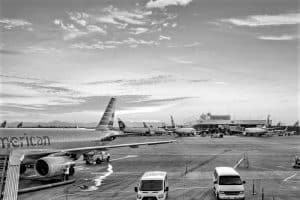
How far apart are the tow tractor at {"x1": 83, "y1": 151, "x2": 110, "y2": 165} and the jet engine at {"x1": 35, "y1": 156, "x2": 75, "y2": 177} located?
1182 cm

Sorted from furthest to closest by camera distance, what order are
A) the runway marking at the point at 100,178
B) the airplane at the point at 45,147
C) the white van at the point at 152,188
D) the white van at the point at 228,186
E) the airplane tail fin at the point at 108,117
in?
the airplane tail fin at the point at 108,117, the airplane at the point at 45,147, the runway marking at the point at 100,178, the white van at the point at 228,186, the white van at the point at 152,188

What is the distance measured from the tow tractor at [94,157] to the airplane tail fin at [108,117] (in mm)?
3360

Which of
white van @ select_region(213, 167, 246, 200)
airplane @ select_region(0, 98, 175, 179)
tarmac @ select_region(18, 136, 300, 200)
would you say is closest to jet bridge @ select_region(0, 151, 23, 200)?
airplane @ select_region(0, 98, 175, 179)

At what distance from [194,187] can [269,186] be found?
245 inches

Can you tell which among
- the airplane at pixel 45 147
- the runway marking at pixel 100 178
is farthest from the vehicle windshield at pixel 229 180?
the airplane at pixel 45 147

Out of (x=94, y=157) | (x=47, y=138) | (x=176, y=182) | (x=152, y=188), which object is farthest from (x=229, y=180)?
(x=94, y=157)

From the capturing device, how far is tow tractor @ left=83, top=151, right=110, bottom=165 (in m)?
41.8

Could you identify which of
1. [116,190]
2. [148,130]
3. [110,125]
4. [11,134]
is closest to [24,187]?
[11,134]

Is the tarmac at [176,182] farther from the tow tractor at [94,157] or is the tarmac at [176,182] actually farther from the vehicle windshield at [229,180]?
the vehicle windshield at [229,180]

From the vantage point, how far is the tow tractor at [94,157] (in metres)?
41.8

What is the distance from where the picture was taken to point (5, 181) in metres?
21.2

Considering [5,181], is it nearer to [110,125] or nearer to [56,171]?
[56,171]

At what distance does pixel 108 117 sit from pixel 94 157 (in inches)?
216

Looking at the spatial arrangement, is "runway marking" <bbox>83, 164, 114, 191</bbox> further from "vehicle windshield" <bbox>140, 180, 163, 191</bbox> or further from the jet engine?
"vehicle windshield" <bbox>140, 180, 163, 191</bbox>
